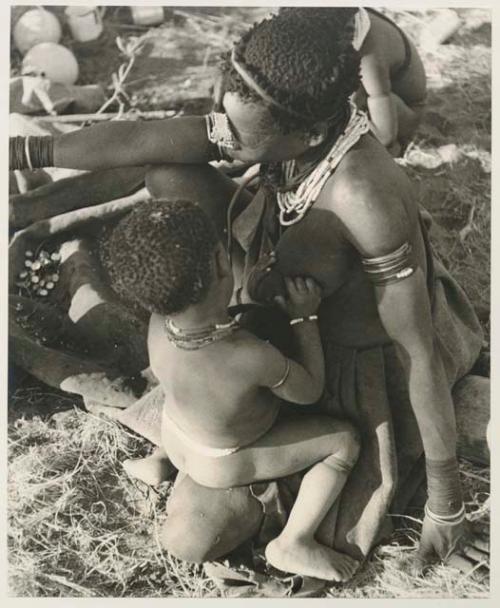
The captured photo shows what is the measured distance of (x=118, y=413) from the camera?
7.47 ft

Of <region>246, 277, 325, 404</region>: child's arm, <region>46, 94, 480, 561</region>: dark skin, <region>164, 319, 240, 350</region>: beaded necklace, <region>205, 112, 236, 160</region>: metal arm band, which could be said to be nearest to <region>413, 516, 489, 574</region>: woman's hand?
<region>46, 94, 480, 561</region>: dark skin

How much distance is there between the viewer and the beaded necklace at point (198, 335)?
1.66 metres

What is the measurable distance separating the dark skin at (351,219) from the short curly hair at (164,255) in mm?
226

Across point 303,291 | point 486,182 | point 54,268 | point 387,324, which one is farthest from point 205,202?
point 486,182

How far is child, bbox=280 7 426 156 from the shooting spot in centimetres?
259

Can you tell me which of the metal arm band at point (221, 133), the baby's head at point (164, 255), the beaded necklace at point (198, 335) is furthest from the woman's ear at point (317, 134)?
the beaded necklace at point (198, 335)

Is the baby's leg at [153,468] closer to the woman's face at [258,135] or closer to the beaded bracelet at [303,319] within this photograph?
the beaded bracelet at [303,319]

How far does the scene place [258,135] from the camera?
161 centimetres

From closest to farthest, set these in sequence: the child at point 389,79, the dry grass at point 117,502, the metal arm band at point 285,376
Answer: the metal arm band at point 285,376, the dry grass at point 117,502, the child at point 389,79

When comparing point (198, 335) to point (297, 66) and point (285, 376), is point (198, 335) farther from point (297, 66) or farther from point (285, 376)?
point (297, 66)

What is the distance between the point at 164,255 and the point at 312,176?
0.37m

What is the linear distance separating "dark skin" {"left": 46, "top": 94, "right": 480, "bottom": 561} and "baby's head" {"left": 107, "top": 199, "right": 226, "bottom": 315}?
0.23 metres

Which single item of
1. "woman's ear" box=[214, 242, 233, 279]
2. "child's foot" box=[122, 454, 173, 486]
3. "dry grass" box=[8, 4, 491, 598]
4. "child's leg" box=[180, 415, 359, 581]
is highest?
"woman's ear" box=[214, 242, 233, 279]

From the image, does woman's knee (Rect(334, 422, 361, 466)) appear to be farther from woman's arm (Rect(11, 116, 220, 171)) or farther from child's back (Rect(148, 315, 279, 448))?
woman's arm (Rect(11, 116, 220, 171))
